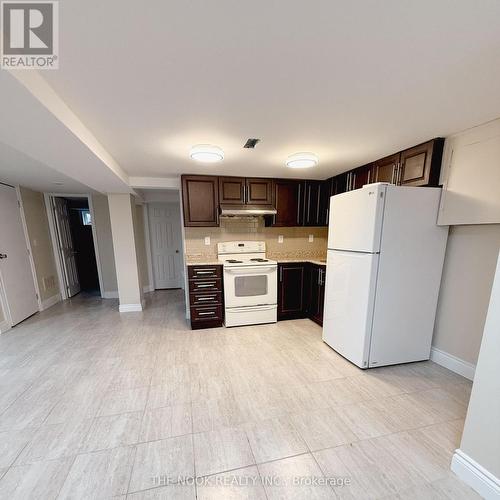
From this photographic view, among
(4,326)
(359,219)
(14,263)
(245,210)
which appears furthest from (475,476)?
(14,263)

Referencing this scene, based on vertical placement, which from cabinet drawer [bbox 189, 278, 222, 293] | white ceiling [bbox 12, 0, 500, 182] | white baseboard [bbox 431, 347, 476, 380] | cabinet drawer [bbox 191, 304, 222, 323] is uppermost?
white ceiling [bbox 12, 0, 500, 182]

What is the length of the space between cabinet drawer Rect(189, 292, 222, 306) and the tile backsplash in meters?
0.66

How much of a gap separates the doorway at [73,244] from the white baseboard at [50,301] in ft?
0.44

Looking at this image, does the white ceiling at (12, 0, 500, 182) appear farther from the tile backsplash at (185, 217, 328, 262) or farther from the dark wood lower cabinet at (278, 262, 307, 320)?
the dark wood lower cabinet at (278, 262, 307, 320)

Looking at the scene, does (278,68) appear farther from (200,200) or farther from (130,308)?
(130,308)

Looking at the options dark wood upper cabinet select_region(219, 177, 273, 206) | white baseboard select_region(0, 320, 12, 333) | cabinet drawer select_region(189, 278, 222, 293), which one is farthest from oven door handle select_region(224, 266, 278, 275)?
white baseboard select_region(0, 320, 12, 333)

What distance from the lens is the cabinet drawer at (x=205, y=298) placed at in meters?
3.08

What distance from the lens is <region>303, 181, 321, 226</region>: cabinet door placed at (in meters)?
3.58

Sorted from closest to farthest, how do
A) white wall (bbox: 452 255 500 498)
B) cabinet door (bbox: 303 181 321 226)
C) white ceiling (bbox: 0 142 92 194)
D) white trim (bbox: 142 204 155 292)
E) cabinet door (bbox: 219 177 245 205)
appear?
white wall (bbox: 452 255 500 498), white ceiling (bbox: 0 142 92 194), cabinet door (bbox: 219 177 245 205), cabinet door (bbox: 303 181 321 226), white trim (bbox: 142 204 155 292)

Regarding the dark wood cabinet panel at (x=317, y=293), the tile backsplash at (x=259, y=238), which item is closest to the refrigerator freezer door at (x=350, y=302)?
the dark wood cabinet panel at (x=317, y=293)

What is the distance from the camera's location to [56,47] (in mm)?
969

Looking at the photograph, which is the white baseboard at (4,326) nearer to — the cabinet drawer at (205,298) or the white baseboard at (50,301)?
the white baseboard at (50,301)

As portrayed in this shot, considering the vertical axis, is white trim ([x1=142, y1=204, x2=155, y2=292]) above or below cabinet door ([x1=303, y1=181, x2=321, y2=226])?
below

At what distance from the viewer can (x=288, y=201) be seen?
3529 millimetres
